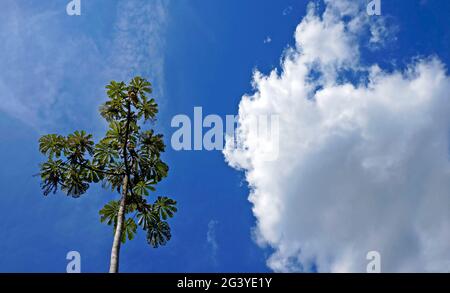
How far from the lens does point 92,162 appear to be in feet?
66.5

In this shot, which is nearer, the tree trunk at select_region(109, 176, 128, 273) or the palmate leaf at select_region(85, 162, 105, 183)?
the tree trunk at select_region(109, 176, 128, 273)

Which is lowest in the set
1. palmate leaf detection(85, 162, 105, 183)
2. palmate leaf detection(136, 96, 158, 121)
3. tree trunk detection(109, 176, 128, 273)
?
tree trunk detection(109, 176, 128, 273)

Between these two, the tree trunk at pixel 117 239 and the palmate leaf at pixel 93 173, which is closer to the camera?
the tree trunk at pixel 117 239

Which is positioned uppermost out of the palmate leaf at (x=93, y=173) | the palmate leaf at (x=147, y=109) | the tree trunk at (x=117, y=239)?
the palmate leaf at (x=147, y=109)

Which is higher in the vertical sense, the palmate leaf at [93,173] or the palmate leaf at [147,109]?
the palmate leaf at [147,109]

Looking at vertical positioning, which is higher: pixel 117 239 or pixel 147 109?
pixel 147 109

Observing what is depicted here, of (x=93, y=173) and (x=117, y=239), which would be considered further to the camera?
(x=93, y=173)

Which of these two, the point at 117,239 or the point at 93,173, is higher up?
the point at 93,173

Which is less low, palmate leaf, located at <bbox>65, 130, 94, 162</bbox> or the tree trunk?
palmate leaf, located at <bbox>65, 130, 94, 162</bbox>

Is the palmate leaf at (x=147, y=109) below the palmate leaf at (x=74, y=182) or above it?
above

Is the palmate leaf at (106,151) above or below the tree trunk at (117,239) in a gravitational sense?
above
